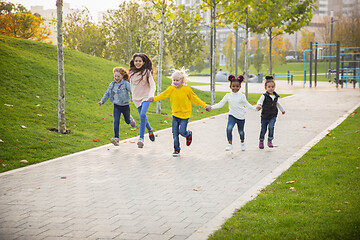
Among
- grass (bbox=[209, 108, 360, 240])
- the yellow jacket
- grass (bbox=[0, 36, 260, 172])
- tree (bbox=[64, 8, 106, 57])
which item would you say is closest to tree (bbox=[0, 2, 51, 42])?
tree (bbox=[64, 8, 106, 57])

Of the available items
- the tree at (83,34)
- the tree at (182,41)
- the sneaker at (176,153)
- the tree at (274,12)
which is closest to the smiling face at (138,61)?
the sneaker at (176,153)

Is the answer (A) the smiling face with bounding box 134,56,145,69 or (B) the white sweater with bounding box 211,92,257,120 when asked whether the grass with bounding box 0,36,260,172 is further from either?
(B) the white sweater with bounding box 211,92,257,120

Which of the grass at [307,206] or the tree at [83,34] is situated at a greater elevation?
the tree at [83,34]

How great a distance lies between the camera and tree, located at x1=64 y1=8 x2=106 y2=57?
2973 cm

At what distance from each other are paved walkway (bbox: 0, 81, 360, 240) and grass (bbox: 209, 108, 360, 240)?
22 centimetres

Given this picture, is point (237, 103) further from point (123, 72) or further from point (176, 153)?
point (123, 72)

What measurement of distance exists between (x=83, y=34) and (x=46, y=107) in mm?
19418

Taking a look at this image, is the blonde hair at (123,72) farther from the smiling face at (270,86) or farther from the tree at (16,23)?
the tree at (16,23)

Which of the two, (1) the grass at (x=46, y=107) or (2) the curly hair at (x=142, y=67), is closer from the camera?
(1) the grass at (x=46, y=107)

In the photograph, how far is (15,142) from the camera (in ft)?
27.6

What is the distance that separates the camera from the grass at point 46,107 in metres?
8.45

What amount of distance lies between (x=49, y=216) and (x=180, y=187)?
6.25ft

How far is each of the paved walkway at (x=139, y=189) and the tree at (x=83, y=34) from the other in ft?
70.2

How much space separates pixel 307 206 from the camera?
4906mm
